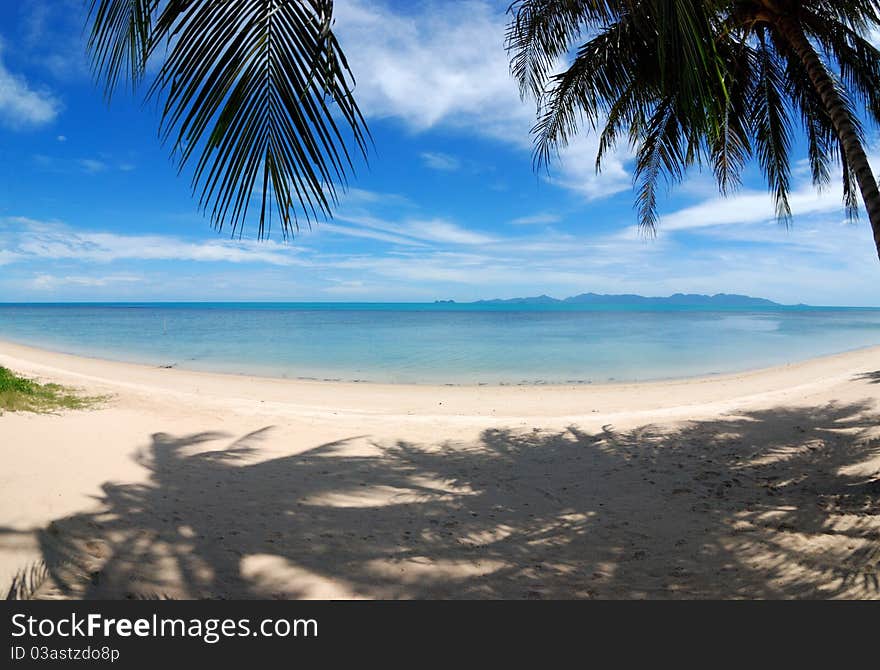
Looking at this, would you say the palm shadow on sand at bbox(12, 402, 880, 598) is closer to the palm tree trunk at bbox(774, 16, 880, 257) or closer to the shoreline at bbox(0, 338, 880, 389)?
the palm tree trunk at bbox(774, 16, 880, 257)

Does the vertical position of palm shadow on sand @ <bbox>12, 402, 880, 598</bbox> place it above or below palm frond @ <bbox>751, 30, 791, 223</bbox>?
below

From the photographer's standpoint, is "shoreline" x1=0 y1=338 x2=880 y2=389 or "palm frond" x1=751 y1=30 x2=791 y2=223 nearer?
"palm frond" x1=751 y1=30 x2=791 y2=223

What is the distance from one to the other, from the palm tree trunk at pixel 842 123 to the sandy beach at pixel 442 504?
266 centimetres

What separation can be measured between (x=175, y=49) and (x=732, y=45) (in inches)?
324

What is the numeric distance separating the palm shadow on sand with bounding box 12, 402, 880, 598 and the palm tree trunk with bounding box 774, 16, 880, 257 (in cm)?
266

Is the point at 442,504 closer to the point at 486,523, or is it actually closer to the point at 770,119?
the point at 486,523

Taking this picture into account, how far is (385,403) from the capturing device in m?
10.9

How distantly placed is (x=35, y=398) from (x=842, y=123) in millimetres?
11036

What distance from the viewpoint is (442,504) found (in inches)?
182

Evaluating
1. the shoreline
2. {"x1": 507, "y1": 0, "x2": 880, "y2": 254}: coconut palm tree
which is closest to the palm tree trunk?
{"x1": 507, "y1": 0, "x2": 880, "y2": 254}: coconut palm tree

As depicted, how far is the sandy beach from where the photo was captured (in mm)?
3115

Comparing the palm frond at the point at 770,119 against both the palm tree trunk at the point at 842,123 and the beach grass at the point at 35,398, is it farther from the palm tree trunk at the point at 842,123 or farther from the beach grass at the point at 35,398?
the beach grass at the point at 35,398

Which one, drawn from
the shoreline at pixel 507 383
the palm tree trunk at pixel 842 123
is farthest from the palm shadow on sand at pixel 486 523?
the shoreline at pixel 507 383
